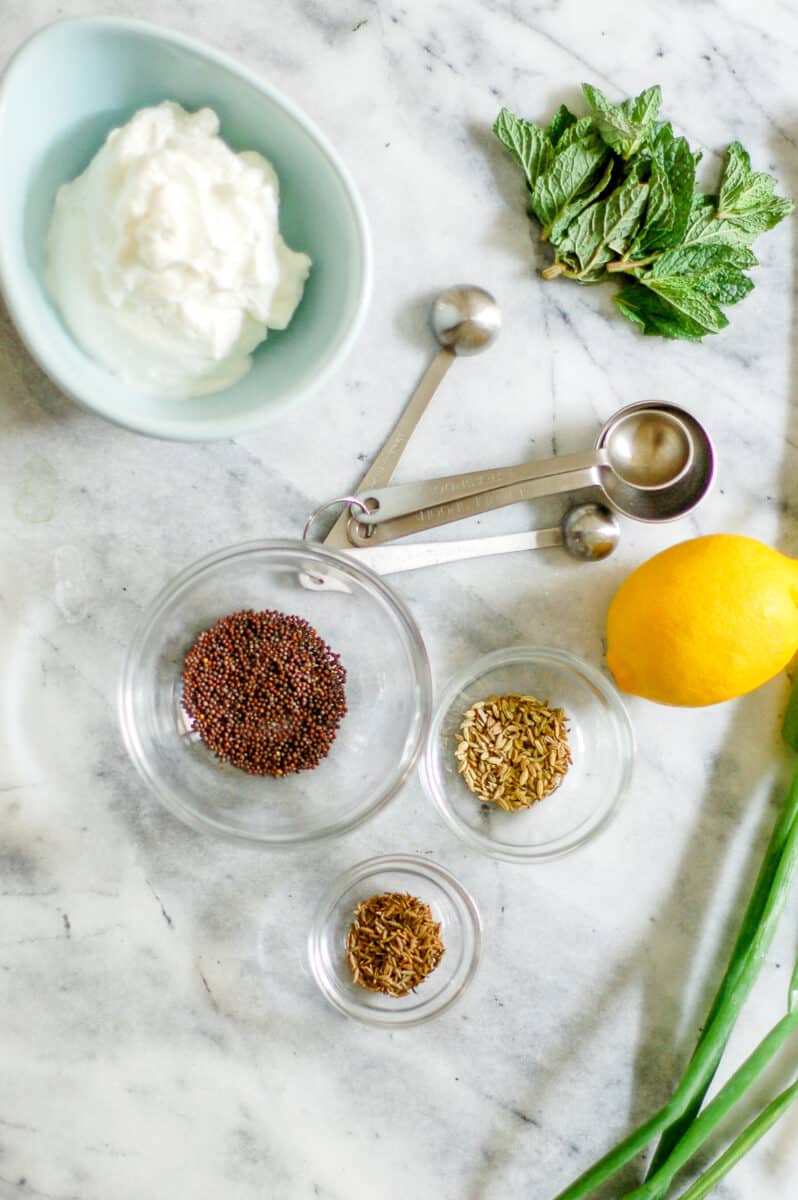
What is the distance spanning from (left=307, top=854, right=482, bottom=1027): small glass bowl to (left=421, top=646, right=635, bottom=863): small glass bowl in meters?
0.08

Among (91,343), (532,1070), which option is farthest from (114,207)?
(532,1070)

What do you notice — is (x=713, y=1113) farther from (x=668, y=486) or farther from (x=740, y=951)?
(x=668, y=486)

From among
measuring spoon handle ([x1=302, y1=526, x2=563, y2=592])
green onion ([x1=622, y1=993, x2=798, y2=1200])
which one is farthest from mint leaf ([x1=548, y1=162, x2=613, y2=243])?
green onion ([x1=622, y1=993, x2=798, y2=1200])

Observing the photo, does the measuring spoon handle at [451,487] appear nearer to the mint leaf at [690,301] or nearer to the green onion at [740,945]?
the mint leaf at [690,301]

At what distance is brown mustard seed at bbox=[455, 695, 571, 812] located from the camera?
1.23 meters

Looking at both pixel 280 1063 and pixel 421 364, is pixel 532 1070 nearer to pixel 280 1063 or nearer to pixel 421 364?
pixel 280 1063

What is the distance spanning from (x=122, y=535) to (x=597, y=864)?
2.20ft

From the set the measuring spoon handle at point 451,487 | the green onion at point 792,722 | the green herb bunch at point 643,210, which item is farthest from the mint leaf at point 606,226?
the green onion at point 792,722

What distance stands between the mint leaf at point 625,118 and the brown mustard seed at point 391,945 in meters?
0.89

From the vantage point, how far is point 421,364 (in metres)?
1.21

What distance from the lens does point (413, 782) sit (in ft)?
3.98

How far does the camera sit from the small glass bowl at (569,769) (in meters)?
1.23

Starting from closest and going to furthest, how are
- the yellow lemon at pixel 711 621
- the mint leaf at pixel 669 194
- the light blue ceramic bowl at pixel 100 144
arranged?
the light blue ceramic bowl at pixel 100 144 → the yellow lemon at pixel 711 621 → the mint leaf at pixel 669 194

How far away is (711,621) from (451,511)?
305 mm
